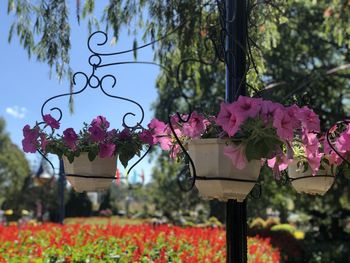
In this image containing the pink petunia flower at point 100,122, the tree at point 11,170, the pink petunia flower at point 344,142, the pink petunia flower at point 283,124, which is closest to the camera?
the pink petunia flower at point 283,124

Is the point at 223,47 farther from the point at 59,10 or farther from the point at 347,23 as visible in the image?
the point at 347,23

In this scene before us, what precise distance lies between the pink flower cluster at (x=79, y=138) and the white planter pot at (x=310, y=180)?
0.71 metres

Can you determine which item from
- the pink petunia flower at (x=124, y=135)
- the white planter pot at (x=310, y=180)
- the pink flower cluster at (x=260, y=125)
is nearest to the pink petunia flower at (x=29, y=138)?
the pink petunia flower at (x=124, y=135)

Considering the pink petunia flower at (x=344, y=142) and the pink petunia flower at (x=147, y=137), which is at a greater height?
the pink petunia flower at (x=147, y=137)

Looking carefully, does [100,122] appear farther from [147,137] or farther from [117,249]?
[117,249]

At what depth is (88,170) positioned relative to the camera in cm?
245

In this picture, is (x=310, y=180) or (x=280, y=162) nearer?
(x=280, y=162)

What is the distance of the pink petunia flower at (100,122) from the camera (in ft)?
8.35

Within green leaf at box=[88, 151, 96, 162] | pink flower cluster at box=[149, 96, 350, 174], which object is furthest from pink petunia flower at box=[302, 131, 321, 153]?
green leaf at box=[88, 151, 96, 162]

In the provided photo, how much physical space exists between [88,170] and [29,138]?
0.31m

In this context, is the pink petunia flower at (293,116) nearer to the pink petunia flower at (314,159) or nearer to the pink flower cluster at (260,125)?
the pink flower cluster at (260,125)

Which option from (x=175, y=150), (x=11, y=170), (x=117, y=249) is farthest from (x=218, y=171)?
(x=11, y=170)

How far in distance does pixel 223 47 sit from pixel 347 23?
6.17 metres

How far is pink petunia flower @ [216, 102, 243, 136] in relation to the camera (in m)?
1.68
